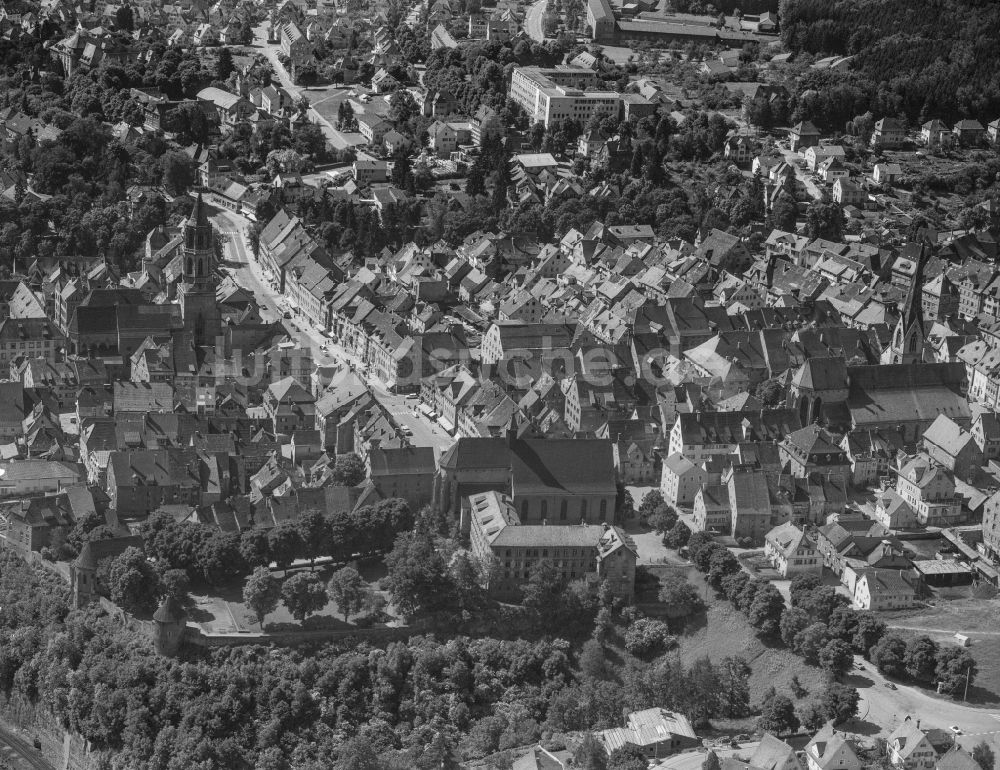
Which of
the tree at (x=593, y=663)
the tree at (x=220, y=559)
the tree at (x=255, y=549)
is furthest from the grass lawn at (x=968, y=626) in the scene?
the tree at (x=220, y=559)

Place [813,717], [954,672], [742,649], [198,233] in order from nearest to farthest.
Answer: [813,717]
[954,672]
[742,649]
[198,233]

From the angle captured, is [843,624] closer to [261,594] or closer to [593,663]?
[593,663]

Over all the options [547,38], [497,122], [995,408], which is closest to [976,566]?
[995,408]

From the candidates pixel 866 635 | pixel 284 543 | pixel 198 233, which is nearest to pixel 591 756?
pixel 866 635

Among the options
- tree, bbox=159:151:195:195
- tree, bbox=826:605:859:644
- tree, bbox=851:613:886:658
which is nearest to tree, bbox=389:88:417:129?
tree, bbox=159:151:195:195

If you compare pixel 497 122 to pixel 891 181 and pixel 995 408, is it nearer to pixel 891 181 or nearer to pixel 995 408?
pixel 891 181

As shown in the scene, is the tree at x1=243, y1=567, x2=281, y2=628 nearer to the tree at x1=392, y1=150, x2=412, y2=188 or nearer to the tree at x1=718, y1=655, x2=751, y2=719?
the tree at x1=718, y1=655, x2=751, y2=719

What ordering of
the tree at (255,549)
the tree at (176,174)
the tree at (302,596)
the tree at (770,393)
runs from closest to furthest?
the tree at (302,596) → the tree at (255,549) → the tree at (770,393) → the tree at (176,174)

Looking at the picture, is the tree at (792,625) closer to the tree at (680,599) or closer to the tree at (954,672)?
the tree at (680,599)
